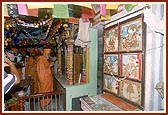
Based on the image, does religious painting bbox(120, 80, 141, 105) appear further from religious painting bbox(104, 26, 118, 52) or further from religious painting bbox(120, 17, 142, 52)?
religious painting bbox(104, 26, 118, 52)

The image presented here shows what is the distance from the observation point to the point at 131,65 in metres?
2.83

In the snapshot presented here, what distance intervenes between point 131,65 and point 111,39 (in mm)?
772

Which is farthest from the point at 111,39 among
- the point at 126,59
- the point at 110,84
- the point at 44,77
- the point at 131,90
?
the point at 44,77

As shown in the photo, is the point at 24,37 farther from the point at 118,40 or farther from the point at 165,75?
the point at 165,75

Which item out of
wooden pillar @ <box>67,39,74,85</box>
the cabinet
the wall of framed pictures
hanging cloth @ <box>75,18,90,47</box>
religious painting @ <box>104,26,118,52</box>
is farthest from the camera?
wooden pillar @ <box>67,39,74,85</box>

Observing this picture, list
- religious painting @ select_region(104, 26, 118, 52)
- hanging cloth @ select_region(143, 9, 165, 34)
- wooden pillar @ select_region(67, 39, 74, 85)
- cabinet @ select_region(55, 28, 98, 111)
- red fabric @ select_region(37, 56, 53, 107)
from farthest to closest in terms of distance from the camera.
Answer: red fabric @ select_region(37, 56, 53, 107) < wooden pillar @ select_region(67, 39, 74, 85) < cabinet @ select_region(55, 28, 98, 111) < religious painting @ select_region(104, 26, 118, 52) < hanging cloth @ select_region(143, 9, 165, 34)

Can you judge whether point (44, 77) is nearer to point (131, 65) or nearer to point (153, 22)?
point (131, 65)

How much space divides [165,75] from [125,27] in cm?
100

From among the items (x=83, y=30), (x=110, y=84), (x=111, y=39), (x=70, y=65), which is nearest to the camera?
(x=111, y=39)

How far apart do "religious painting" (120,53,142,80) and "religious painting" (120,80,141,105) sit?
108mm

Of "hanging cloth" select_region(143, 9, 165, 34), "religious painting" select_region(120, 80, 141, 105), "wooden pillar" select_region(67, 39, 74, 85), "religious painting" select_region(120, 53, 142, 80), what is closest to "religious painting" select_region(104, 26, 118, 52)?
"religious painting" select_region(120, 53, 142, 80)

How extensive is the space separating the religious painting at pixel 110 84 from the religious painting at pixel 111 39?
55 cm

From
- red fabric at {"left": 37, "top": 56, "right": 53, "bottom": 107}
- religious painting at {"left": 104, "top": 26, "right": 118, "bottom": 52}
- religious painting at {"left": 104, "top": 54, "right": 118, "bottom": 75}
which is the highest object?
religious painting at {"left": 104, "top": 26, "right": 118, "bottom": 52}

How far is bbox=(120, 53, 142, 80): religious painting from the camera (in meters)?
2.65
